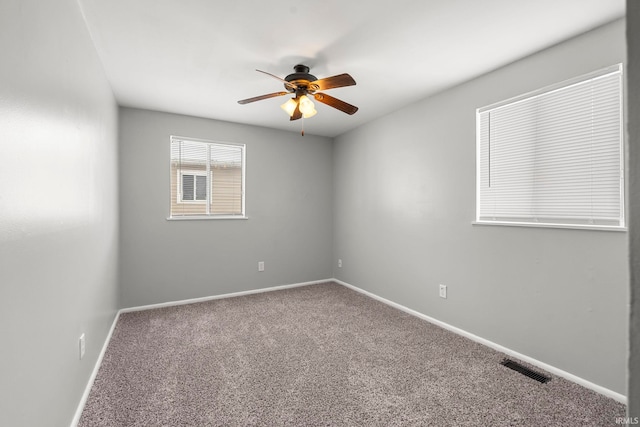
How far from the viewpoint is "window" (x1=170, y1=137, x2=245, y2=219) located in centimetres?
383

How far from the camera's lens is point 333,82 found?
87.7 inches

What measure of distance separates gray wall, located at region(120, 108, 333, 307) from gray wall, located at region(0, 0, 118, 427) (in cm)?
143

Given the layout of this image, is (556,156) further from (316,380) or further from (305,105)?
(316,380)

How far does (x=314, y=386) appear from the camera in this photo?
6.66 ft

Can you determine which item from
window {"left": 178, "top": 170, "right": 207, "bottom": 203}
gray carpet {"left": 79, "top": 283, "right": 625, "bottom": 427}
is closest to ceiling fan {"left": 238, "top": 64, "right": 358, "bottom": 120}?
window {"left": 178, "top": 170, "right": 207, "bottom": 203}

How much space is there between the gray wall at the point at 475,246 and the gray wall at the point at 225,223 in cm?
62

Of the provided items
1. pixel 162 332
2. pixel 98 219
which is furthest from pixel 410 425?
pixel 98 219

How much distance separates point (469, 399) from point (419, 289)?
1480 millimetres

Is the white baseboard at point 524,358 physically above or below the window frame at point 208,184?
below

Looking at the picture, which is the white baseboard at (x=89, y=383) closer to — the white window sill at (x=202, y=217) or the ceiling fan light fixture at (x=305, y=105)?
the white window sill at (x=202, y=217)

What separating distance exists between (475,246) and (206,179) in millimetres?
3356

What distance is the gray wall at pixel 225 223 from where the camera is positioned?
138 inches

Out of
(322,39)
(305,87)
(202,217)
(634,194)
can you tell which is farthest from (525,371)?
(202,217)

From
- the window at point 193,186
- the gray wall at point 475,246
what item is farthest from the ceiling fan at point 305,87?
the window at point 193,186
